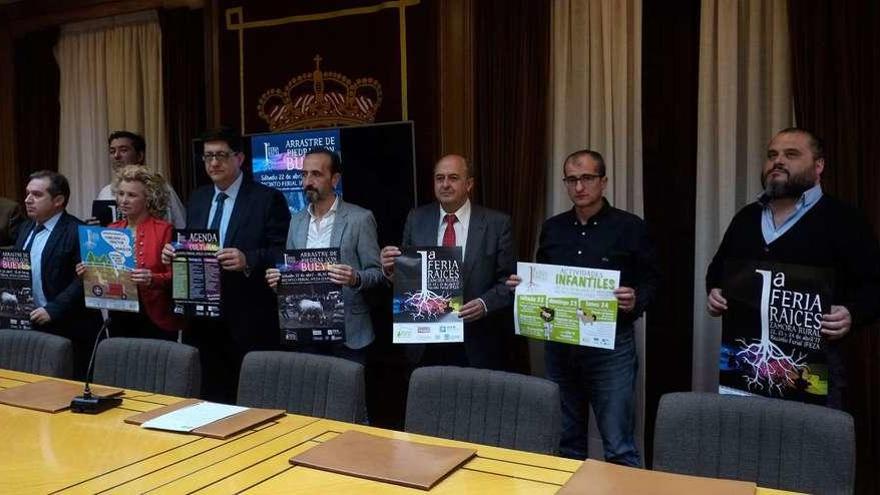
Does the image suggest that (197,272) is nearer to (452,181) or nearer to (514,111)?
(452,181)

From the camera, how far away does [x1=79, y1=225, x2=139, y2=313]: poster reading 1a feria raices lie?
Answer: 3.30 meters

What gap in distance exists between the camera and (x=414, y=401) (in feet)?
7.35

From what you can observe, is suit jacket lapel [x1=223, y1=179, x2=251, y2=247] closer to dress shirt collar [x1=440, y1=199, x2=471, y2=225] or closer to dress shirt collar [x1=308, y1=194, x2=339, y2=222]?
dress shirt collar [x1=308, y1=194, x2=339, y2=222]

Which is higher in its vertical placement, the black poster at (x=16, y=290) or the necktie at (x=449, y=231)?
the necktie at (x=449, y=231)

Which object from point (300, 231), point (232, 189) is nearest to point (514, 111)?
point (300, 231)

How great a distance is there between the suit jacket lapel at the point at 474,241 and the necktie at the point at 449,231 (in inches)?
2.8

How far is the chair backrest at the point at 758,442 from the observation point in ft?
5.70

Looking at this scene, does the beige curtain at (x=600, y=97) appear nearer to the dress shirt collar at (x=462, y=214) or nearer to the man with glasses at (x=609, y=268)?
the man with glasses at (x=609, y=268)

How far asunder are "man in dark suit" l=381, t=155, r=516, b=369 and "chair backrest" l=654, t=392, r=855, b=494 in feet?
3.89

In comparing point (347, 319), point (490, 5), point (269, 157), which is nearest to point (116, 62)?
point (269, 157)

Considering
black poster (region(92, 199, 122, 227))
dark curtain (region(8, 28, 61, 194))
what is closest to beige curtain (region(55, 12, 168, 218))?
dark curtain (region(8, 28, 61, 194))

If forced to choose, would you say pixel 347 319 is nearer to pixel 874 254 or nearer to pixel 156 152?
pixel 874 254

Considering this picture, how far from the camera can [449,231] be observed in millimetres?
3145

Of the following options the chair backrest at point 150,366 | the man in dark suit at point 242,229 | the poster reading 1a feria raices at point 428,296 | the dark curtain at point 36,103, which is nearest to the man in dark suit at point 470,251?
the poster reading 1a feria raices at point 428,296
